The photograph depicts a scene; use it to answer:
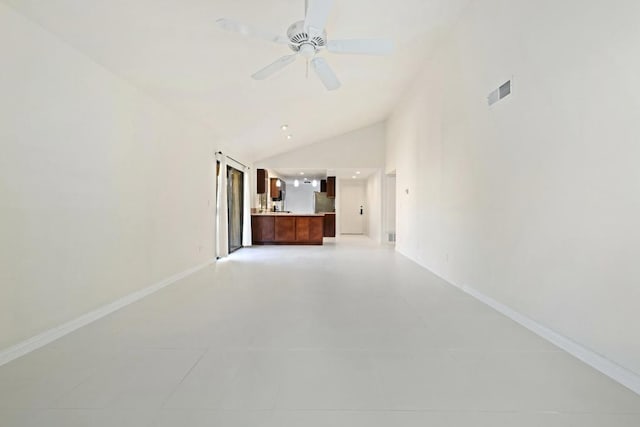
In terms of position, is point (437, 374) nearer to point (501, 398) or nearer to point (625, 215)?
point (501, 398)

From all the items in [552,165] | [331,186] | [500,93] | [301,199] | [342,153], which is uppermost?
[342,153]

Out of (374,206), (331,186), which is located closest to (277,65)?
(331,186)

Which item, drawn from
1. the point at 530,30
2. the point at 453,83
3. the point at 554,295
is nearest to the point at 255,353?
the point at 554,295

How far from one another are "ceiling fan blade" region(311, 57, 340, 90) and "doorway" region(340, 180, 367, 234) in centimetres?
904

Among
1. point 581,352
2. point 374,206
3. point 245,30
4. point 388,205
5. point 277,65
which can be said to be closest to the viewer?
point 581,352

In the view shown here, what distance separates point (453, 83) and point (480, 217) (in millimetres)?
1970

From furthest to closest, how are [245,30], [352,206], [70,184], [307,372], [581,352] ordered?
[352,206] < [70,184] < [245,30] < [581,352] < [307,372]

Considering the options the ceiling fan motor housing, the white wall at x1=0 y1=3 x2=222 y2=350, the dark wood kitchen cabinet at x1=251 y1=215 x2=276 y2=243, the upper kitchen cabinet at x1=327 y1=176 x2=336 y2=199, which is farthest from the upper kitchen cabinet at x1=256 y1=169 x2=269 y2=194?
the ceiling fan motor housing

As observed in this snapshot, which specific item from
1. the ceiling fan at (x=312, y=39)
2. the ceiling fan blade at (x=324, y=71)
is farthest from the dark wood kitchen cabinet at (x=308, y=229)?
the ceiling fan at (x=312, y=39)

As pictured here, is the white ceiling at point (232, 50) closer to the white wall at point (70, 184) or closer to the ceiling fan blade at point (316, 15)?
the white wall at point (70, 184)

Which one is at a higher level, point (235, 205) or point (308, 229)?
point (235, 205)

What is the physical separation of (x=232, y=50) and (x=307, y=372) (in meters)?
3.21

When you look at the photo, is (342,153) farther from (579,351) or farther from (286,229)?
(579,351)

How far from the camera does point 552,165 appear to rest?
2449 millimetres
